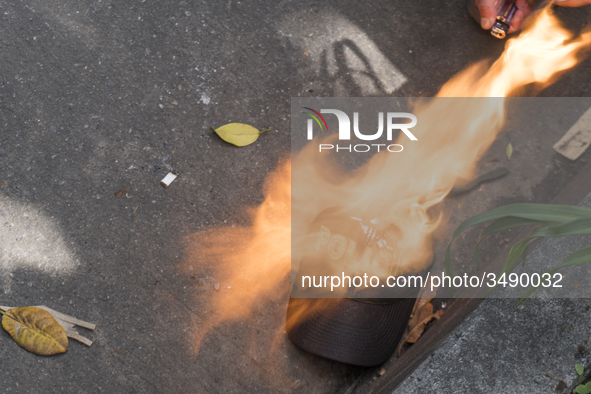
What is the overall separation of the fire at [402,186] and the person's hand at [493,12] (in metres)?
0.13

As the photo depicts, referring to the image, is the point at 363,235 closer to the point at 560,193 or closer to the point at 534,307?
the point at 534,307

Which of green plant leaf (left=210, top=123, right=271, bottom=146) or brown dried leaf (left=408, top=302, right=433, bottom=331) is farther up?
green plant leaf (left=210, top=123, right=271, bottom=146)

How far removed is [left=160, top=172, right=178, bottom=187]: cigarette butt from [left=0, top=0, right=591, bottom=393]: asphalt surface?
1.3 inches

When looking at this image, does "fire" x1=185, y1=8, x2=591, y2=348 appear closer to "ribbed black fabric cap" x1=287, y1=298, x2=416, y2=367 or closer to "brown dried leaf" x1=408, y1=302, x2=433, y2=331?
"ribbed black fabric cap" x1=287, y1=298, x2=416, y2=367

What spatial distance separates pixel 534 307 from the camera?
158 centimetres

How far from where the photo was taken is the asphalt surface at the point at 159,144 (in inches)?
78.9

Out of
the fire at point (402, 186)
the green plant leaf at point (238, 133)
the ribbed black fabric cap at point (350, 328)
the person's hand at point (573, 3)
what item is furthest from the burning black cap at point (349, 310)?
the person's hand at point (573, 3)

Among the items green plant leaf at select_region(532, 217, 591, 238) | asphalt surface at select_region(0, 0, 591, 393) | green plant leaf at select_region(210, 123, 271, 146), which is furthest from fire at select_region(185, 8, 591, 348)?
green plant leaf at select_region(532, 217, 591, 238)

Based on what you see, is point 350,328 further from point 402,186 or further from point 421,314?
point 402,186

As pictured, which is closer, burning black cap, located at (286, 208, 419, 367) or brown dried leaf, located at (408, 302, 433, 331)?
burning black cap, located at (286, 208, 419, 367)

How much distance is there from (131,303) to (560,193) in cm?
239

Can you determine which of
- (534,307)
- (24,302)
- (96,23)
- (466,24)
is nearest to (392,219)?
(534,307)

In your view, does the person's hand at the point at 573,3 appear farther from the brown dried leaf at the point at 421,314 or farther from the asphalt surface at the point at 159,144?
the brown dried leaf at the point at 421,314

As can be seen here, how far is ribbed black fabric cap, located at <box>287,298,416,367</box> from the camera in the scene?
1834 mm
